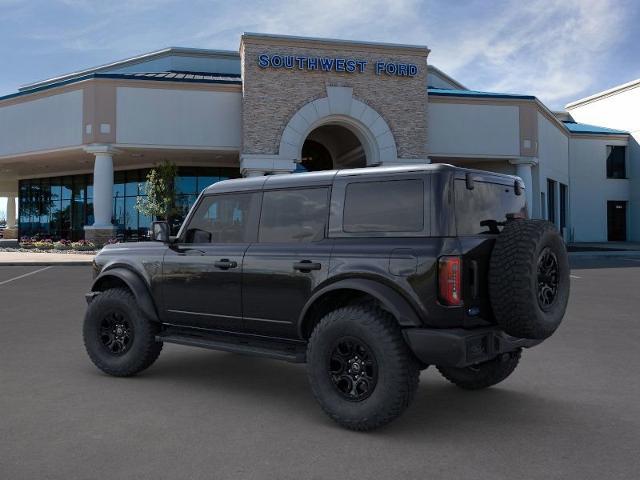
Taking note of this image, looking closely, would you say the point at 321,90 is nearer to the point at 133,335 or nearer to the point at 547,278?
the point at 133,335

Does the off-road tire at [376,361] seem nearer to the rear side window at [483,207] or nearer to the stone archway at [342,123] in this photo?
the rear side window at [483,207]

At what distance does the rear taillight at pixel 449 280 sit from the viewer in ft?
13.7

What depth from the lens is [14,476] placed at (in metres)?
3.57

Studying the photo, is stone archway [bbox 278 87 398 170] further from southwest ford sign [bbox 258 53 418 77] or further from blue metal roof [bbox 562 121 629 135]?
blue metal roof [bbox 562 121 629 135]

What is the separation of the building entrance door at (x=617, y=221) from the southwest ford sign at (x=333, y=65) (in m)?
23.3

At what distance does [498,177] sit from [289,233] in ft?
6.18

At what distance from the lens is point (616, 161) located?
44.0 m

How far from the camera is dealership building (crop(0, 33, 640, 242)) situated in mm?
28188

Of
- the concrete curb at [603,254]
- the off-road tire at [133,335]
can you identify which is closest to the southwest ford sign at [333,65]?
the concrete curb at [603,254]

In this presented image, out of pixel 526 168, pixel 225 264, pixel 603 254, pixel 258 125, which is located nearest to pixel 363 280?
pixel 225 264

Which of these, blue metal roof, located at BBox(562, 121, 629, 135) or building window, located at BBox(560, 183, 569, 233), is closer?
building window, located at BBox(560, 183, 569, 233)

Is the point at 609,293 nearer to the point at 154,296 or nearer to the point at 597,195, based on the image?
the point at 154,296

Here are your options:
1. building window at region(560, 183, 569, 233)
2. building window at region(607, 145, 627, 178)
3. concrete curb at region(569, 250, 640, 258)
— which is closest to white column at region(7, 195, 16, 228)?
building window at region(560, 183, 569, 233)

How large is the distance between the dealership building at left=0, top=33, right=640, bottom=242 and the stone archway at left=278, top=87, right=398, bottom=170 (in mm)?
54
